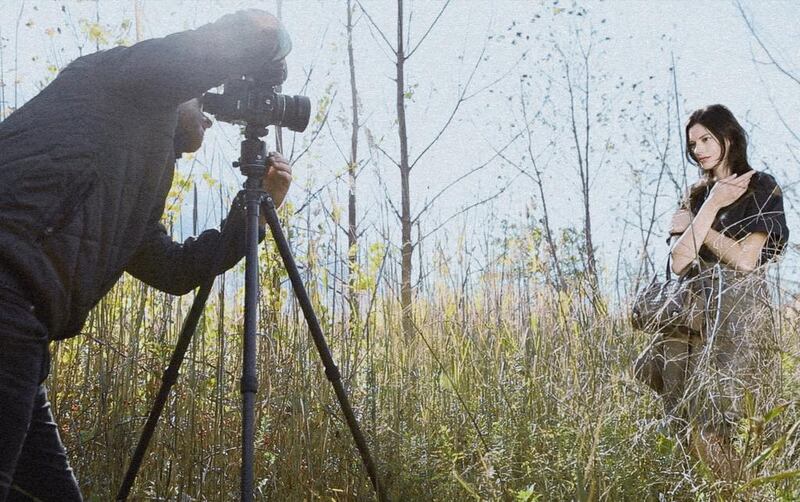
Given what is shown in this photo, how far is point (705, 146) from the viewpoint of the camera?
2396mm

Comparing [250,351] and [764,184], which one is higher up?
[764,184]

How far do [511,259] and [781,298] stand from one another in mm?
1086

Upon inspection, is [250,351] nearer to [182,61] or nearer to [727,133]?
[182,61]

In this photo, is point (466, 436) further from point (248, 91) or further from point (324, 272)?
point (248, 91)

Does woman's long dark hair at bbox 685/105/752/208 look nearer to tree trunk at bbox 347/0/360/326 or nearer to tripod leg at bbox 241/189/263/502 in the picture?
tree trunk at bbox 347/0/360/326

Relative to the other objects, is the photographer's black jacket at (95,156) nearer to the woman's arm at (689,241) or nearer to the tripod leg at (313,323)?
the tripod leg at (313,323)

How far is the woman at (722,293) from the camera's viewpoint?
1.92m

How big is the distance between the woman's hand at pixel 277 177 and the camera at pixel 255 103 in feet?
0.34

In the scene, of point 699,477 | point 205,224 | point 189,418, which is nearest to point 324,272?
point 205,224

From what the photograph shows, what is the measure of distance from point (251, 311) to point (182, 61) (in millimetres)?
511

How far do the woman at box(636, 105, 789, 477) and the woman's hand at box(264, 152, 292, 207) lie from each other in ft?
3.41

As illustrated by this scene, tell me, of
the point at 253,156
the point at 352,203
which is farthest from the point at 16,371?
the point at 352,203

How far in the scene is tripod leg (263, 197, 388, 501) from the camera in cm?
166

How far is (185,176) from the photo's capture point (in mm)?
2865
